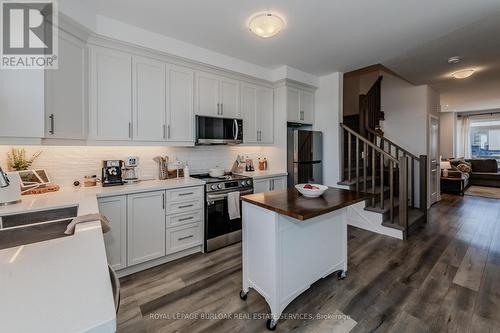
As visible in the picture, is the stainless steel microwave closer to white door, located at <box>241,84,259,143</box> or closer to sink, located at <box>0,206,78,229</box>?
white door, located at <box>241,84,259,143</box>

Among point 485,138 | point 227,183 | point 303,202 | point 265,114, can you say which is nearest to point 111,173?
point 227,183

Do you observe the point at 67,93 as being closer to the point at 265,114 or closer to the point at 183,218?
the point at 183,218

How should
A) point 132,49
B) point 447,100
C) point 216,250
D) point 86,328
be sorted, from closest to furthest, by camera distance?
point 86,328
point 132,49
point 216,250
point 447,100

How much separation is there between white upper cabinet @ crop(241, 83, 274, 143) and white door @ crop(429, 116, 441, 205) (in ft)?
12.7

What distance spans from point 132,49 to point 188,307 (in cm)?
274

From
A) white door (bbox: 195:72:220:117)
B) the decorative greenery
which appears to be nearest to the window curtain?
white door (bbox: 195:72:220:117)

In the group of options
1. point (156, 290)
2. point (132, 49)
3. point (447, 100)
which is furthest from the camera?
point (447, 100)

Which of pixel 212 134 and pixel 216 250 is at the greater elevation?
pixel 212 134

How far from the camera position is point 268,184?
3643 millimetres

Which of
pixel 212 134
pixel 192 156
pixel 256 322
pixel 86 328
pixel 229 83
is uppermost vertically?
pixel 229 83

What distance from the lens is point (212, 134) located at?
3189 millimetres

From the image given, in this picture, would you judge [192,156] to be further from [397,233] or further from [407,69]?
[407,69]

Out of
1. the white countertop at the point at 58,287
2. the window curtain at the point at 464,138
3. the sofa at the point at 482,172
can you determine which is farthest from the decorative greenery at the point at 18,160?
the window curtain at the point at 464,138

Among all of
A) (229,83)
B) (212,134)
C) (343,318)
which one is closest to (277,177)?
(212,134)
